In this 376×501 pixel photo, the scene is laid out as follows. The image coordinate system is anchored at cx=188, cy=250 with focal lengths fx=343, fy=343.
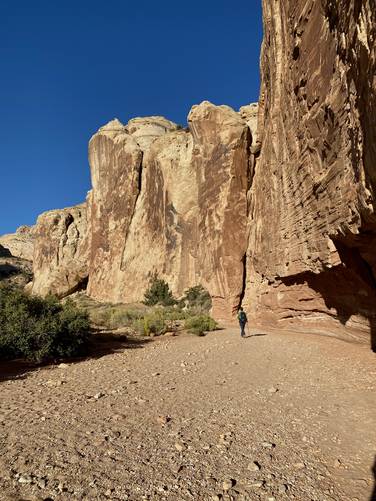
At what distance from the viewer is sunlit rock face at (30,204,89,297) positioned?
43.7 metres

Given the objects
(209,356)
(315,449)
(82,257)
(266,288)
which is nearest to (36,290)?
(82,257)

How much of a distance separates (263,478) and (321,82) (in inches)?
372

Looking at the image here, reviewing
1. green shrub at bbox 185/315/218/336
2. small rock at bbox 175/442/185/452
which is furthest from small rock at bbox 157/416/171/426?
green shrub at bbox 185/315/218/336

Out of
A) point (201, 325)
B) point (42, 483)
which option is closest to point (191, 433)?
point (42, 483)

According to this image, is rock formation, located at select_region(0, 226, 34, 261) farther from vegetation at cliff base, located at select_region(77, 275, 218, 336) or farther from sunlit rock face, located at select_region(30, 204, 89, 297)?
vegetation at cliff base, located at select_region(77, 275, 218, 336)

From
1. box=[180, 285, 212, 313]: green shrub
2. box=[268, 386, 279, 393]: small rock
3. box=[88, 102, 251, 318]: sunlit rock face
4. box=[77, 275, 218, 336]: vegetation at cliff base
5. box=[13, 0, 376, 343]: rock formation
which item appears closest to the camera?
box=[268, 386, 279, 393]: small rock

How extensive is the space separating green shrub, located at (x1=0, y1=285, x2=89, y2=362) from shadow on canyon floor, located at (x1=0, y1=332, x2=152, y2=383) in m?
0.29

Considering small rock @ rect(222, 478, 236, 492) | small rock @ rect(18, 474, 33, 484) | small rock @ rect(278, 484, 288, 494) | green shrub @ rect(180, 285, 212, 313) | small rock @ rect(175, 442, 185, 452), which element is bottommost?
small rock @ rect(278, 484, 288, 494)

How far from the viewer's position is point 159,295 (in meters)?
31.7

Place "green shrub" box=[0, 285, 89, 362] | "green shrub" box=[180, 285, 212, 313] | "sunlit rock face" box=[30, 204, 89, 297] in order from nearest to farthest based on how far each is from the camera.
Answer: "green shrub" box=[0, 285, 89, 362] < "green shrub" box=[180, 285, 212, 313] < "sunlit rock face" box=[30, 204, 89, 297]

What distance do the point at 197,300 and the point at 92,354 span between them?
17.2 m

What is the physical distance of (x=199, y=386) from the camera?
7434 millimetres

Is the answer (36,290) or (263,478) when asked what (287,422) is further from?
(36,290)

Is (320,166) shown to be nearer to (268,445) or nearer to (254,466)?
(268,445)
